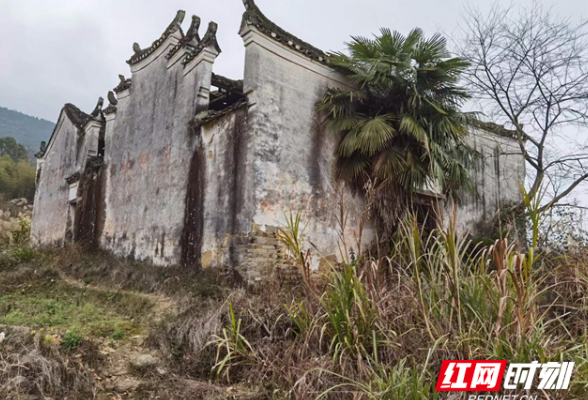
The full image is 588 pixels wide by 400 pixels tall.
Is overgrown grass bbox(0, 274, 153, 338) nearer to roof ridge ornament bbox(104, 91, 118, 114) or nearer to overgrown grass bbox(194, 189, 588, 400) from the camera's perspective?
overgrown grass bbox(194, 189, 588, 400)

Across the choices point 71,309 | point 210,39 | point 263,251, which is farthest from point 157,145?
point 263,251

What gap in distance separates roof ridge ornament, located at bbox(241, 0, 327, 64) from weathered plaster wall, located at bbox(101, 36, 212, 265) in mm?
1563

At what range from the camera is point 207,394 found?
12.7 ft

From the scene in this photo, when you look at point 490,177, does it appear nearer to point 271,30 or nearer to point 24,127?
point 271,30

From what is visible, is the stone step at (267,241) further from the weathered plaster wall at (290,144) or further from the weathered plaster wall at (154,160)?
the weathered plaster wall at (154,160)

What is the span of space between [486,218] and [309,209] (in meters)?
6.11

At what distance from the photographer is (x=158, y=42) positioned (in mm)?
10438

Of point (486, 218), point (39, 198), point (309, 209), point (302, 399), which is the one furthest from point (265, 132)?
point (39, 198)

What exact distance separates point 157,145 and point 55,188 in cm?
725

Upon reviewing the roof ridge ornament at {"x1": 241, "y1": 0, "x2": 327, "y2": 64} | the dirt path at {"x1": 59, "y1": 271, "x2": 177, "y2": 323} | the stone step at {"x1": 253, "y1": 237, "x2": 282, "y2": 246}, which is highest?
the roof ridge ornament at {"x1": 241, "y1": 0, "x2": 327, "y2": 64}

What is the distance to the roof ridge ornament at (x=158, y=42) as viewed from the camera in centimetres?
973

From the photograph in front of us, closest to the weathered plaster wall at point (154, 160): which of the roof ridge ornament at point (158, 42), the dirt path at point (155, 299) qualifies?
the roof ridge ornament at point (158, 42)

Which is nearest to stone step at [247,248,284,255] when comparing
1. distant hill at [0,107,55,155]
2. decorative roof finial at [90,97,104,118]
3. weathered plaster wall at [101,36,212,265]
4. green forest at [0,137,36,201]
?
weathered plaster wall at [101,36,212,265]

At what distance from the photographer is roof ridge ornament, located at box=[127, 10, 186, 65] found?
9734mm
